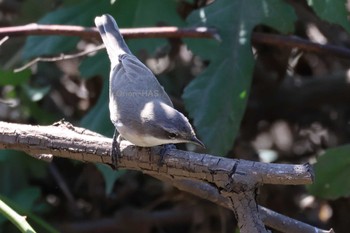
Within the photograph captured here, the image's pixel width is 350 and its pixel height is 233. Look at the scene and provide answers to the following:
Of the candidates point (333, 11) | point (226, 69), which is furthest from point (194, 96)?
point (333, 11)

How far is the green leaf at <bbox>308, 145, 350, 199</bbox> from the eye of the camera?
2.46 metres

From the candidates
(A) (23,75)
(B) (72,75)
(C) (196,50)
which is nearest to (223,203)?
(C) (196,50)

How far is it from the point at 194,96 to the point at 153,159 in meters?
0.70

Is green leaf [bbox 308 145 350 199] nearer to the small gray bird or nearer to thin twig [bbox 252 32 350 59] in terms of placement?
thin twig [bbox 252 32 350 59]

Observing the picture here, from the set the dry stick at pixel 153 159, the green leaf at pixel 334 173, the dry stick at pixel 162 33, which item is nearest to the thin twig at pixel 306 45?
the dry stick at pixel 162 33

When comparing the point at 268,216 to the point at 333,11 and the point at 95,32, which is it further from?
the point at 95,32

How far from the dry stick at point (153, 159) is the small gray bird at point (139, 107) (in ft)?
0.13

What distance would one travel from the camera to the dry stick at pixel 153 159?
61.5 inches

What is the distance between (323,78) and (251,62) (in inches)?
32.1

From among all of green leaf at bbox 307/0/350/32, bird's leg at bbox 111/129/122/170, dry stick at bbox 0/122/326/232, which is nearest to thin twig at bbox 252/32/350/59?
green leaf at bbox 307/0/350/32

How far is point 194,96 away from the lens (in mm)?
2451

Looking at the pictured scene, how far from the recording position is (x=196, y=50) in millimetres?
2576

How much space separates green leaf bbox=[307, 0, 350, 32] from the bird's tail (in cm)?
58

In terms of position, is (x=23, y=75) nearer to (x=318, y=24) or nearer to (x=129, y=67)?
(x=129, y=67)
